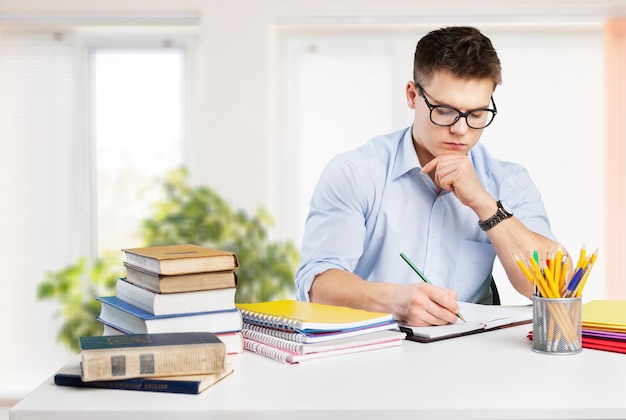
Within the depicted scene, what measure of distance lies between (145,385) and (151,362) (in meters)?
0.04

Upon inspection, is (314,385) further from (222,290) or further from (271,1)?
(271,1)

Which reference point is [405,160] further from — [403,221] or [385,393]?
[385,393]

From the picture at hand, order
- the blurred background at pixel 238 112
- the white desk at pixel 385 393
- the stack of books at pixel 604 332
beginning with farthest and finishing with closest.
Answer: the blurred background at pixel 238 112
the stack of books at pixel 604 332
the white desk at pixel 385 393

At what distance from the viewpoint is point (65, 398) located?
1028 mm

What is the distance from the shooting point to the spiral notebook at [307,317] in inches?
49.3

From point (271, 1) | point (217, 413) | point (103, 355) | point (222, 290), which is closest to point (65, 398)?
point (103, 355)

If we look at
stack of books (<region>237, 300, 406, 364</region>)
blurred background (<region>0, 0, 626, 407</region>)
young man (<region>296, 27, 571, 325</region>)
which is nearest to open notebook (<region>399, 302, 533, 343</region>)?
stack of books (<region>237, 300, 406, 364</region>)

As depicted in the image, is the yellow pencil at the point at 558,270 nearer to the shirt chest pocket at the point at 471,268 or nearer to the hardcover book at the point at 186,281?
the hardcover book at the point at 186,281

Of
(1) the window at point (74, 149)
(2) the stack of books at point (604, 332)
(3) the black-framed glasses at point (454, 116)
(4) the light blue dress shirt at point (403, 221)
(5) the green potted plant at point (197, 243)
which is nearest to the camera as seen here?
(2) the stack of books at point (604, 332)

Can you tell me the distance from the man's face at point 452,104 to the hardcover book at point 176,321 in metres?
0.82

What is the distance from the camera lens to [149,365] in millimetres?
1049

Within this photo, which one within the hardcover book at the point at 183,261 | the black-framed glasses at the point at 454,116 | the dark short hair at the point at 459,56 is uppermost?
the dark short hair at the point at 459,56

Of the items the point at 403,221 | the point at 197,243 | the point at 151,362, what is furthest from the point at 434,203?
the point at 197,243

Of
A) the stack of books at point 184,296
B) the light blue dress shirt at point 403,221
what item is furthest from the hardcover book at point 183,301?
the light blue dress shirt at point 403,221
